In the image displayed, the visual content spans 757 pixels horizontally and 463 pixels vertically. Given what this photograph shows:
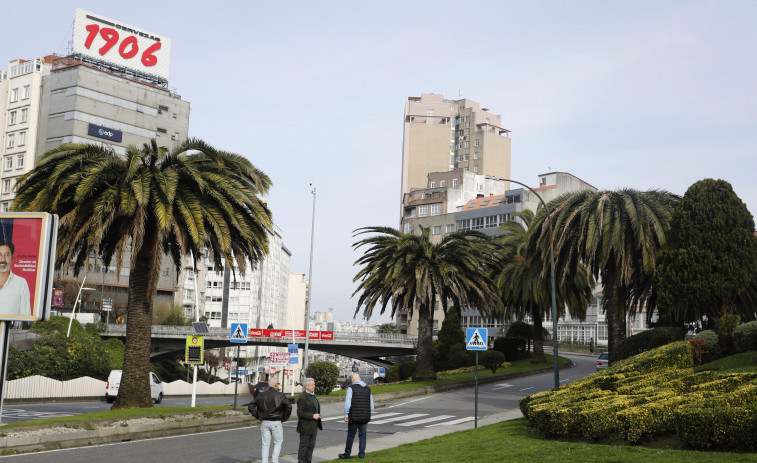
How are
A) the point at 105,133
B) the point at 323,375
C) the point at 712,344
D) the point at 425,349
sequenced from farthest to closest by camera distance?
1. the point at 105,133
2. the point at 425,349
3. the point at 323,375
4. the point at 712,344

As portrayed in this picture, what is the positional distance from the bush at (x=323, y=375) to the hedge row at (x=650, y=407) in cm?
1876

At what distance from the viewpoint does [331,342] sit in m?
74.9

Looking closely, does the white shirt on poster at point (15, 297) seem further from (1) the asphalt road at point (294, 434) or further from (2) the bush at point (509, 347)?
(2) the bush at point (509, 347)

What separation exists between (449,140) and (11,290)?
133 m

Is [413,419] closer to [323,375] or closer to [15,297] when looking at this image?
[323,375]

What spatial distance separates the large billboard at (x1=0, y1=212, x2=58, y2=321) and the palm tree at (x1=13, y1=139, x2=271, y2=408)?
3.69 meters

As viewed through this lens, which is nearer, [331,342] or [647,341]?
[647,341]

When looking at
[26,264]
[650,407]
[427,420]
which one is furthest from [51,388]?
[650,407]

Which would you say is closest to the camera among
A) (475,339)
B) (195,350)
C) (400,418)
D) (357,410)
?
(357,410)

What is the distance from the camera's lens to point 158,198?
75.6ft

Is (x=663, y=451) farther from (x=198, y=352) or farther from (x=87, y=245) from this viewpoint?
(x=87, y=245)

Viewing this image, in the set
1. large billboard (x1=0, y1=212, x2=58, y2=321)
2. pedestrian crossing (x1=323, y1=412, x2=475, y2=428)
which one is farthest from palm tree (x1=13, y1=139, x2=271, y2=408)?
pedestrian crossing (x1=323, y1=412, x2=475, y2=428)

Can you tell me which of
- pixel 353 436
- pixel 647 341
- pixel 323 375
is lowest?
pixel 323 375

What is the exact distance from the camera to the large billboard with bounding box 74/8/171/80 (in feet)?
356
